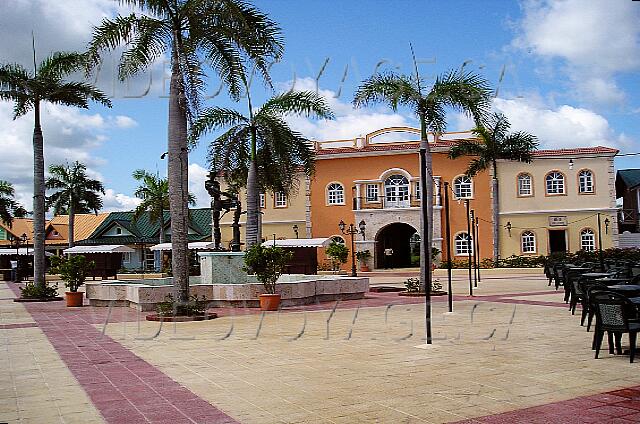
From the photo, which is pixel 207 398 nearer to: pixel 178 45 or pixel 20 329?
pixel 20 329

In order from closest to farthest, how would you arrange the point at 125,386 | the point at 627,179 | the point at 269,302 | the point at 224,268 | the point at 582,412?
the point at 582,412 → the point at 125,386 → the point at 269,302 → the point at 224,268 → the point at 627,179

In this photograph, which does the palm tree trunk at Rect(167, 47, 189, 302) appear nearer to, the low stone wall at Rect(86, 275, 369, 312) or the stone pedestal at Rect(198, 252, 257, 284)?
the low stone wall at Rect(86, 275, 369, 312)

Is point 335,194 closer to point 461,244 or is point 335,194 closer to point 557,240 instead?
point 461,244

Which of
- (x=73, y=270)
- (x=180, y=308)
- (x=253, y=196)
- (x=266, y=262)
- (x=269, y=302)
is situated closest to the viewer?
(x=180, y=308)

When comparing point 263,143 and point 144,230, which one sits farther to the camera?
point 144,230

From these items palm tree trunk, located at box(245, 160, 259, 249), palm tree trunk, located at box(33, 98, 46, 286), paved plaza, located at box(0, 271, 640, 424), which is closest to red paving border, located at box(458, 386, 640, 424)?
paved plaza, located at box(0, 271, 640, 424)

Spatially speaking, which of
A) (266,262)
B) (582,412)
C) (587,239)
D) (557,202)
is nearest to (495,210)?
(557,202)

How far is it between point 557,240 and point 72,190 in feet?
110

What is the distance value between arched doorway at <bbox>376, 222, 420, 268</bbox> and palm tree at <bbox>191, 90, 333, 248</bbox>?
1908cm

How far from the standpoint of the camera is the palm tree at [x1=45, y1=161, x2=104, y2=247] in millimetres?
48594

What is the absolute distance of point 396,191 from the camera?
4294 centimetres

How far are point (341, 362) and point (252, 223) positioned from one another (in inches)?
544

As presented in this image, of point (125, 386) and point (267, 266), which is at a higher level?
point (267, 266)

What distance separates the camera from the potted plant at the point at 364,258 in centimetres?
4197
